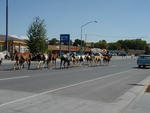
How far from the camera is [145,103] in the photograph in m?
10.8

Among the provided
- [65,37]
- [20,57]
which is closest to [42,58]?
[20,57]

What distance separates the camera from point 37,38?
2197 inches

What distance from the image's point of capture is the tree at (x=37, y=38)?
55.3 metres

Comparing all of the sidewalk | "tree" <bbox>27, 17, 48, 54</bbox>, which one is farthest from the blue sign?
the sidewalk

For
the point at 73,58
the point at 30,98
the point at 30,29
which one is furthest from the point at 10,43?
the point at 30,98

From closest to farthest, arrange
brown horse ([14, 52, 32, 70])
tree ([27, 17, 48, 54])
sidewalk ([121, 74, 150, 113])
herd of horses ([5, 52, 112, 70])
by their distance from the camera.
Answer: sidewalk ([121, 74, 150, 113]) < brown horse ([14, 52, 32, 70]) < herd of horses ([5, 52, 112, 70]) < tree ([27, 17, 48, 54])

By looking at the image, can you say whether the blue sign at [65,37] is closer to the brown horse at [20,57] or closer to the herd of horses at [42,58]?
the herd of horses at [42,58]

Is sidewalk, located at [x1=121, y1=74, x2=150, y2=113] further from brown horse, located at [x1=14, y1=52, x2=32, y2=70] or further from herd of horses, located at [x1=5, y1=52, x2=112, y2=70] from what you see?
herd of horses, located at [x1=5, y1=52, x2=112, y2=70]

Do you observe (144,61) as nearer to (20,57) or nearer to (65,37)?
(20,57)

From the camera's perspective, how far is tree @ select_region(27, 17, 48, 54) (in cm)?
5531

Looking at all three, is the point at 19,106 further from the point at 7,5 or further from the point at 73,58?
the point at 7,5

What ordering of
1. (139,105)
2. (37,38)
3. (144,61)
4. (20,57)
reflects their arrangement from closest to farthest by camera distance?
(139,105) → (20,57) → (144,61) → (37,38)

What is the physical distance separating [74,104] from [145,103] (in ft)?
8.48

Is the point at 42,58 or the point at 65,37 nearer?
the point at 42,58
